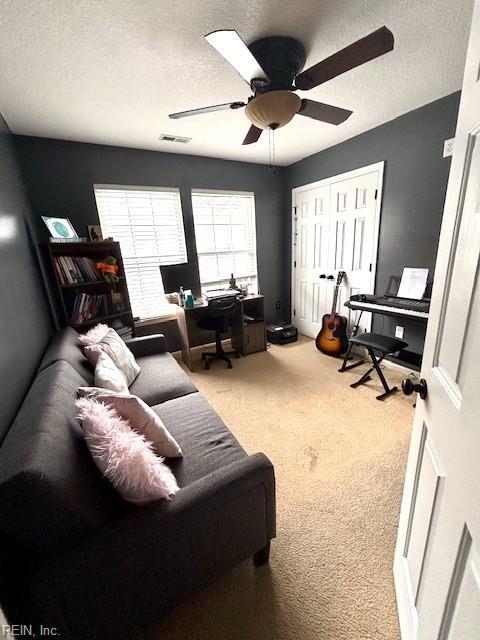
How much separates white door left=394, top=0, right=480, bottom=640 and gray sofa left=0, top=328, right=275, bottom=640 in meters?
0.51

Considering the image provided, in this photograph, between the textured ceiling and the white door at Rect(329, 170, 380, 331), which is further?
the white door at Rect(329, 170, 380, 331)

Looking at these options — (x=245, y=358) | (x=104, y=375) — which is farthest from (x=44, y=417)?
(x=245, y=358)

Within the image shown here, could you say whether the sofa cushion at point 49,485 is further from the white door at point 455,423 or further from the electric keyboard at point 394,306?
the electric keyboard at point 394,306

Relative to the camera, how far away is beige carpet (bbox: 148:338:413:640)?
1.00 meters

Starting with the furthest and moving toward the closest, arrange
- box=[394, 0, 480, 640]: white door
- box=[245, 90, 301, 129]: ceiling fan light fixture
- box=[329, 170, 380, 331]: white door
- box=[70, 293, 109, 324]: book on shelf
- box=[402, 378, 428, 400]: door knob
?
box=[329, 170, 380, 331]: white door → box=[70, 293, 109, 324]: book on shelf → box=[245, 90, 301, 129]: ceiling fan light fixture → box=[402, 378, 428, 400]: door knob → box=[394, 0, 480, 640]: white door

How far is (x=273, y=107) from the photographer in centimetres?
141

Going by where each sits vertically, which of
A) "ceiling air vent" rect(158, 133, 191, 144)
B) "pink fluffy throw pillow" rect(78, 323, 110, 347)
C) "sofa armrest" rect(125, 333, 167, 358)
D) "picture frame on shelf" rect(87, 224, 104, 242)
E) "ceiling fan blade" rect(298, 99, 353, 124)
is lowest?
"sofa armrest" rect(125, 333, 167, 358)

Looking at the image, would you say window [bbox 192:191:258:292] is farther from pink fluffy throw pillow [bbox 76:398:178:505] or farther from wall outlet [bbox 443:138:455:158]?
pink fluffy throw pillow [bbox 76:398:178:505]

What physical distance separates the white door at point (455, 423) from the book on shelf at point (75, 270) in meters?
2.76

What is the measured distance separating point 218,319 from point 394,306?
5.98 feet

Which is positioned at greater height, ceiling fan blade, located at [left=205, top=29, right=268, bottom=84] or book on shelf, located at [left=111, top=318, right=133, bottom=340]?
ceiling fan blade, located at [left=205, top=29, right=268, bottom=84]

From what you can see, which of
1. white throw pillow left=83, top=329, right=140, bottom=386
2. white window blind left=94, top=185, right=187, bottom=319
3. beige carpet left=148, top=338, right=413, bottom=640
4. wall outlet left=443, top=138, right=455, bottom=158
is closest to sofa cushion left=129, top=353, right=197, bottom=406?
white throw pillow left=83, top=329, right=140, bottom=386

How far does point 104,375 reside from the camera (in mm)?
1483

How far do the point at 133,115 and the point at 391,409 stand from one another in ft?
10.6
